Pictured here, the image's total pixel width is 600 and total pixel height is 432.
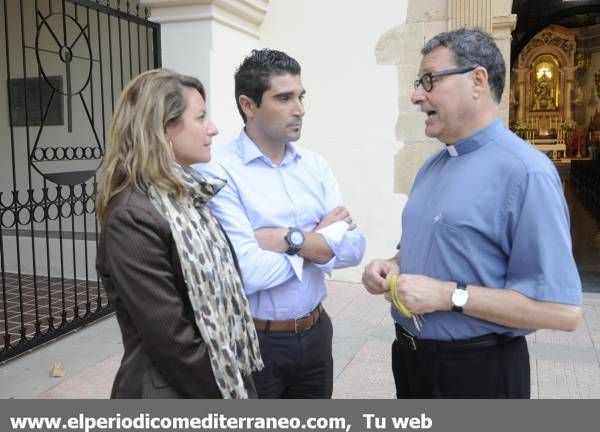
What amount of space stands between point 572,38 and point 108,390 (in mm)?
25226

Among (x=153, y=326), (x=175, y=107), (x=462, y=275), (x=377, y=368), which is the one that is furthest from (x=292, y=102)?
(x=377, y=368)

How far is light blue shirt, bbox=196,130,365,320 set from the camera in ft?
6.67

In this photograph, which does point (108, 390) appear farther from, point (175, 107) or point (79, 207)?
point (79, 207)

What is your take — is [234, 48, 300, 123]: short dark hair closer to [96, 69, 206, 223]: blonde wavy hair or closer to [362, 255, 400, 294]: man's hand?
[96, 69, 206, 223]: blonde wavy hair

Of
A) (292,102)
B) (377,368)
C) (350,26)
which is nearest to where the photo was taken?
(292,102)

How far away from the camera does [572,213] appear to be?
1195 cm

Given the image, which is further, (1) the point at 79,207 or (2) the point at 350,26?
(1) the point at 79,207

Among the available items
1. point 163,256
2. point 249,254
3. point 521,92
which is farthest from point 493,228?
point 521,92

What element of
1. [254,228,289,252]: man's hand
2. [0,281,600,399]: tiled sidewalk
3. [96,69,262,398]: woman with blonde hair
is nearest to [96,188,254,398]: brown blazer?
[96,69,262,398]: woman with blonde hair

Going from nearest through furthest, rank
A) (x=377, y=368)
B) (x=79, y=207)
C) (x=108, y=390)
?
(x=108, y=390) → (x=377, y=368) → (x=79, y=207)

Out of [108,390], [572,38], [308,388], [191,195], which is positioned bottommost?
[108,390]

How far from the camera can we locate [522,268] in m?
1.62

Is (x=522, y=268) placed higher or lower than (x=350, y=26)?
lower

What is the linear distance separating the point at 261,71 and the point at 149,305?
1047mm
